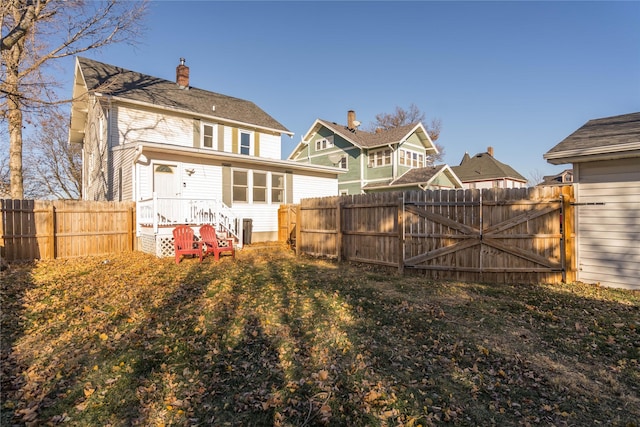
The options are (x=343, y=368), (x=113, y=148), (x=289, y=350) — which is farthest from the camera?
(x=113, y=148)

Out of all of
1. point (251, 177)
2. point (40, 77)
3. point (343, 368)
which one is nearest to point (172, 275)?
point (343, 368)

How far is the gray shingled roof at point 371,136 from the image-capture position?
2447 centimetres

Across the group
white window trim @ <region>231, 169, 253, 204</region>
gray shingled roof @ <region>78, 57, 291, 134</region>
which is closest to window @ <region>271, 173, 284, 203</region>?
white window trim @ <region>231, 169, 253, 204</region>

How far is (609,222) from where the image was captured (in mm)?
7188

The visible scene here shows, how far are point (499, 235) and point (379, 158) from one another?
18.4 metres

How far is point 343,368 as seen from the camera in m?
3.73

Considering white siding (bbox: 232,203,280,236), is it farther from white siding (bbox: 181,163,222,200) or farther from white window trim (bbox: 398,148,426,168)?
white window trim (bbox: 398,148,426,168)

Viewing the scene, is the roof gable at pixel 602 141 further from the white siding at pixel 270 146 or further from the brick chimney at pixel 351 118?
the brick chimney at pixel 351 118

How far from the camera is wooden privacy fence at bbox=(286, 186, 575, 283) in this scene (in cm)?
757

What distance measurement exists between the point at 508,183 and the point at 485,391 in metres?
36.5

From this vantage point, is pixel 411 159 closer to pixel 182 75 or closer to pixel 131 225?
pixel 182 75

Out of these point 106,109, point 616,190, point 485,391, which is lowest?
point 485,391

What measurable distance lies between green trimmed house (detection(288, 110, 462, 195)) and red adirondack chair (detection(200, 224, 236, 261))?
45.8 ft

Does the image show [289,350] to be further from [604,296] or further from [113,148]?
[113,148]
